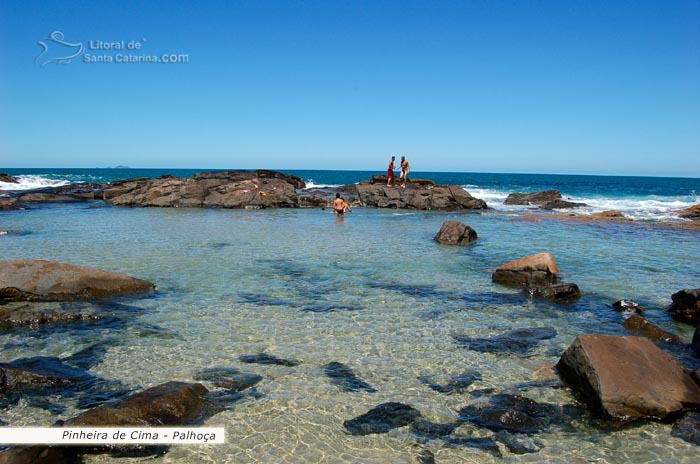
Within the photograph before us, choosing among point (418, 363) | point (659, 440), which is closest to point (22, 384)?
point (418, 363)

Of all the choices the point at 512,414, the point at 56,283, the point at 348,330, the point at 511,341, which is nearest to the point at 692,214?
the point at 511,341

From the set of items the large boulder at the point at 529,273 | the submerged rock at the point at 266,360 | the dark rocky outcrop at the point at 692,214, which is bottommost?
the submerged rock at the point at 266,360

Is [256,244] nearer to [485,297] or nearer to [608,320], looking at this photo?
[485,297]

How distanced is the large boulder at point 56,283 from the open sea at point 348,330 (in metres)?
0.80

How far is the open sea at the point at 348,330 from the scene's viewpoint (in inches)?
223

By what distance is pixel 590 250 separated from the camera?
19031 millimetres

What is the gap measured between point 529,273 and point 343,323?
244 inches

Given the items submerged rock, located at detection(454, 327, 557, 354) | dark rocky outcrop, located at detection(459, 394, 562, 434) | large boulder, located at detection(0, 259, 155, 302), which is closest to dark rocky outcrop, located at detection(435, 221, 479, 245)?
submerged rock, located at detection(454, 327, 557, 354)

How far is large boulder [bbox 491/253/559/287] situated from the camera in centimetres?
1309

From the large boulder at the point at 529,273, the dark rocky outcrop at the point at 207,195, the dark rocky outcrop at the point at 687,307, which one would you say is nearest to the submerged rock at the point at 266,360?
the large boulder at the point at 529,273

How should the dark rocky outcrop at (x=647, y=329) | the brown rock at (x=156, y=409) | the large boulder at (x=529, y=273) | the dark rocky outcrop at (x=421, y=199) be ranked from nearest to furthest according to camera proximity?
the brown rock at (x=156, y=409) → the dark rocky outcrop at (x=647, y=329) → the large boulder at (x=529, y=273) → the dark rocky outcrop at (x=421, y=199)

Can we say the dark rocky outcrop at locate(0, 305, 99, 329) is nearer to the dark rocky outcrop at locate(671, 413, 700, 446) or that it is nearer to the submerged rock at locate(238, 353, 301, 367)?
the submerged rock at locate(238, 353, 301, 367)

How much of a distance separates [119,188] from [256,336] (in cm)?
4087

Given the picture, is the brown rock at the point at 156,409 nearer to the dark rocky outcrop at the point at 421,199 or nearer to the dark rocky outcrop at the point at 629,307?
the dark rocky outcrop at the point at 629,307
